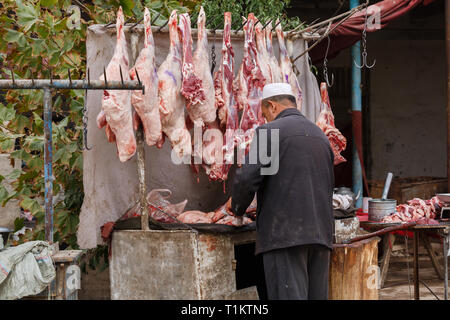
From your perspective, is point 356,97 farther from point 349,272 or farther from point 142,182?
point 142,182

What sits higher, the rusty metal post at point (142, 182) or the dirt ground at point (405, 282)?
the rusty metal post at point (142, 182)

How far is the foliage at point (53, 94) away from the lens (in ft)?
17.7

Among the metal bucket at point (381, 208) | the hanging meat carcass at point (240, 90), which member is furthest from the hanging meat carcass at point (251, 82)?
the metal bucket at point (381, 208)

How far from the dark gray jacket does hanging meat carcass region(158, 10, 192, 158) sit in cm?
80

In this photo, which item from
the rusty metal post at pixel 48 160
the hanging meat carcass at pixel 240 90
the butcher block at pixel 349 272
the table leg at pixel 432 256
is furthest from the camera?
the table leg at pixel 432 256

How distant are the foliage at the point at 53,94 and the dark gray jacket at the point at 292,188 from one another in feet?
6.34

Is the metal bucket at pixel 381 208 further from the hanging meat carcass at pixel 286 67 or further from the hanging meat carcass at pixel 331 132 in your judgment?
the hanging meat carcass at pixel 286 67

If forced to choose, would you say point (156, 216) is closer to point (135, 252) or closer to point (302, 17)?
point (135, 252)

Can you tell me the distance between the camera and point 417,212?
217 inches

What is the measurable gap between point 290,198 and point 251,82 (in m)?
1.45

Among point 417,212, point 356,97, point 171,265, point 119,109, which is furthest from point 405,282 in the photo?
point 119,109

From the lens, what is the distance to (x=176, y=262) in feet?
14.4

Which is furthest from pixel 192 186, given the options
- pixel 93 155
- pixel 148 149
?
pixel 93 155

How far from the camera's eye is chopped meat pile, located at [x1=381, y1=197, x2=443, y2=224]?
5.34m
